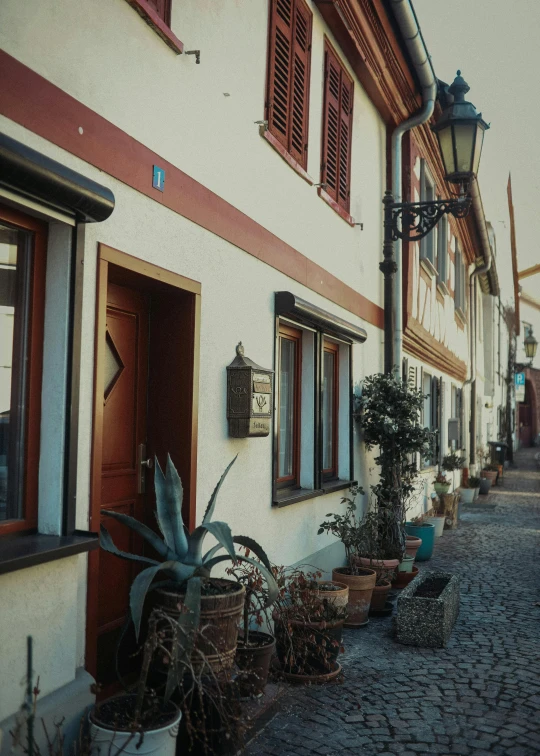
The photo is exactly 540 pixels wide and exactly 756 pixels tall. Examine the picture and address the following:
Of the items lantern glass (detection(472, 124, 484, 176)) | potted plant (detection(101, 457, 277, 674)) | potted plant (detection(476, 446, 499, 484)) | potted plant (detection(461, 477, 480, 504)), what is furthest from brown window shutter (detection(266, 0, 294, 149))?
potted plant (detection(476, 446, 499, 484))

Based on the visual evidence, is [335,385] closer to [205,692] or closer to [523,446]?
[205,692]

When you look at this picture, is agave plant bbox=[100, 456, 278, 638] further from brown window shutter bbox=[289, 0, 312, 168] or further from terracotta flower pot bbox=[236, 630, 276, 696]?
brown window shutter bbox=[289, 0, 312, 168]

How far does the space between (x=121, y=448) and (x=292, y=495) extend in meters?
2.23

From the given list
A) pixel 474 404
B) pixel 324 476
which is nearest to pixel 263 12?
pixel 324 476

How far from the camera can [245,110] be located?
5176 mm

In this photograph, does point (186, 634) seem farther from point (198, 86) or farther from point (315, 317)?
point (315, 317)

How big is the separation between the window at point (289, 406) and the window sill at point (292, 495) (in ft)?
0.27

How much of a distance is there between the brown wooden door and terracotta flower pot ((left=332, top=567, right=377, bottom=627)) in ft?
6.96

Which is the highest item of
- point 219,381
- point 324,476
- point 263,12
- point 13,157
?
point 263,12

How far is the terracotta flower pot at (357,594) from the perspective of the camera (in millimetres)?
5875

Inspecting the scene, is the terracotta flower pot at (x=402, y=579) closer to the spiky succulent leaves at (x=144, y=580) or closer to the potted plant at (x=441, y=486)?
the spiky succulent leaves at (x=144, y=580)

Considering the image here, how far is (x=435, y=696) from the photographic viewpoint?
4387mm

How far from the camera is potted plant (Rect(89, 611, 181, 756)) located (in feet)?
9.39

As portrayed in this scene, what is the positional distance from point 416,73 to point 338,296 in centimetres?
323
